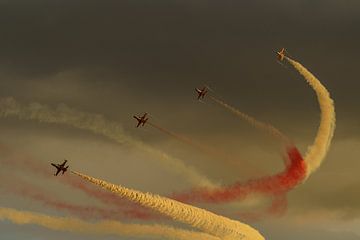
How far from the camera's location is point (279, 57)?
577 ft

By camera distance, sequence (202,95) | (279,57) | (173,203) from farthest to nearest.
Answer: (202,95) < (279,57) < (173,203)

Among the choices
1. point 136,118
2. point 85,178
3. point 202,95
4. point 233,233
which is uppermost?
point 202,95

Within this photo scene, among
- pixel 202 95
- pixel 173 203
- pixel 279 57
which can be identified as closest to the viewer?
pixel 173 203

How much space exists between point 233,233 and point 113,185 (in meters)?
41.8

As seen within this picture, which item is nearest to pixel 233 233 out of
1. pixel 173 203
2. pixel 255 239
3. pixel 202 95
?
pixel 255 239

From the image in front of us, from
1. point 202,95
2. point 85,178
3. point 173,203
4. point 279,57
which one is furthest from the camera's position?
point 202,95

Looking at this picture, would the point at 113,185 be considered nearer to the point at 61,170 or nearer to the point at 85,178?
the point at 85,178

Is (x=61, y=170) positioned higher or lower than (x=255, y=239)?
lower

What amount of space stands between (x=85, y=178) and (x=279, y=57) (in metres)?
61.5

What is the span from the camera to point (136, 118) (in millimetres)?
185875

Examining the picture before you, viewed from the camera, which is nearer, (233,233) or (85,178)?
(85,178)

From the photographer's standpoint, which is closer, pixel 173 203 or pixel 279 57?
pixel 173 203

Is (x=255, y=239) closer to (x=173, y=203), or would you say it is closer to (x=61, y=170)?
(x=173, y=203)

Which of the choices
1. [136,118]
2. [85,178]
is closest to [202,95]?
[136,118]
